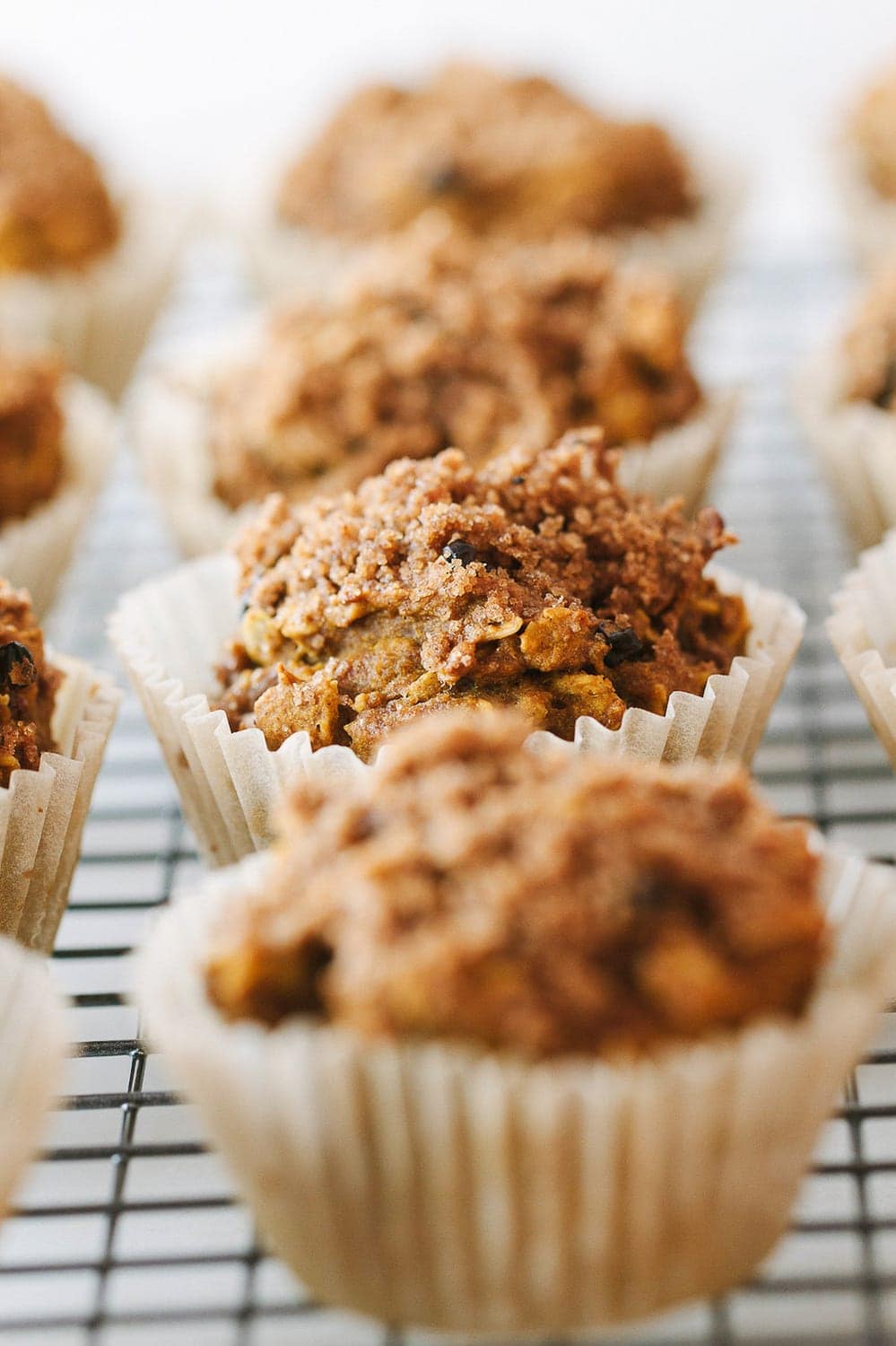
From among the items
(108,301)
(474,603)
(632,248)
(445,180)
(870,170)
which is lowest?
(474,603)

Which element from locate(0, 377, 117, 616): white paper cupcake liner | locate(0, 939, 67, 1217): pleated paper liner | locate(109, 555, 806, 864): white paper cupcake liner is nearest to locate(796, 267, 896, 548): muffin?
locate(109, 555, 806, 864): white paper cupcake liner

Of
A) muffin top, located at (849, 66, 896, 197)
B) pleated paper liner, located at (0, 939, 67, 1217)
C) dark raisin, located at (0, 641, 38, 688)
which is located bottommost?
pleated paper liner, located at (0, 939, 67, 1217)

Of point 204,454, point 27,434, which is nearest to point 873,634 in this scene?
point 204,454

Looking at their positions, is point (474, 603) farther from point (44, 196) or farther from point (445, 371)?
point (44, 196)

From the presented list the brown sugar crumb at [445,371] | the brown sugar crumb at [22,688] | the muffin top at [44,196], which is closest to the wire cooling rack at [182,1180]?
the brown sugar crumb at [22,688]

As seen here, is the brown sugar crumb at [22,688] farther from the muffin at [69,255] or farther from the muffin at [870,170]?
the muffin at [870,170]

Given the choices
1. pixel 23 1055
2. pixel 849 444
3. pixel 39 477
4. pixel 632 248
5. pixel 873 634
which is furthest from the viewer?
pixel 632 248

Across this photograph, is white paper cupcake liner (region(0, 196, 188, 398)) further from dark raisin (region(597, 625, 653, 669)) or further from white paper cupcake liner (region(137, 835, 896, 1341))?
white paper cupcake liner (region(137, 835, 896, 1341))
